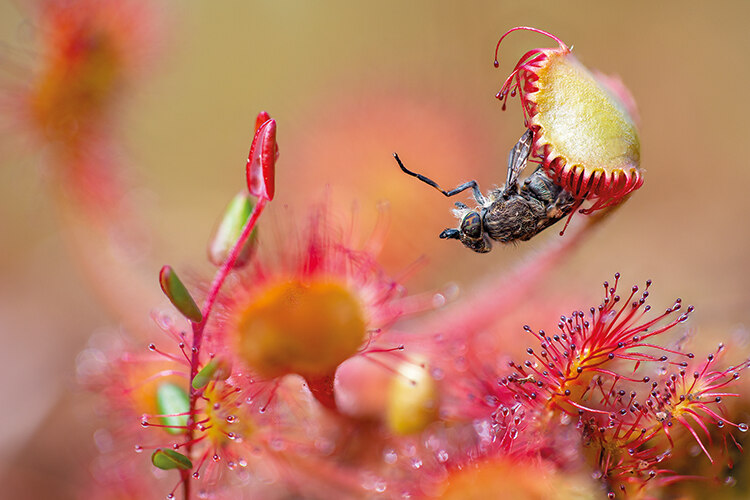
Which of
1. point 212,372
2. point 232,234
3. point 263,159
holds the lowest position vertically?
point 212,372

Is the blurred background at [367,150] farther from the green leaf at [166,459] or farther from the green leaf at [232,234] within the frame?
the green leaf at [166,459]

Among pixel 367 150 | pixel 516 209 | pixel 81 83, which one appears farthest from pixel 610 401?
pixel 81 83

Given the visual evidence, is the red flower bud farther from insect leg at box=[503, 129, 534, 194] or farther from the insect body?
insect leg at box=[503, 129, 534, 194]

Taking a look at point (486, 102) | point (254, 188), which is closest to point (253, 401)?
point (254, 188)

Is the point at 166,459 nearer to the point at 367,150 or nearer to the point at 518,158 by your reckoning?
the point at 518,158

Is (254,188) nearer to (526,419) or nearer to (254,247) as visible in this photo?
(254,247)

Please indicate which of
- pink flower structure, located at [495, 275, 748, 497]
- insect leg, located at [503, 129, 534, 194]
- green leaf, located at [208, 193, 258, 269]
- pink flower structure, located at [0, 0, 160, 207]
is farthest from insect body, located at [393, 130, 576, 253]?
pink flower structure, located at [0, 0, 160, 207]
